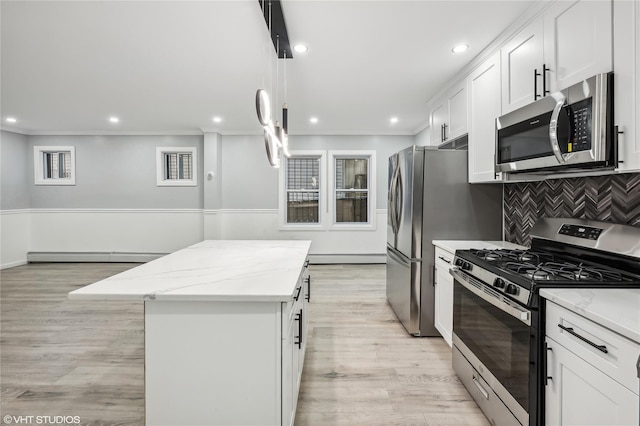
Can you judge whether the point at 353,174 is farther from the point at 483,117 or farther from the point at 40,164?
the point at 40,164

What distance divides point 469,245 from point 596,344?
1.50 m

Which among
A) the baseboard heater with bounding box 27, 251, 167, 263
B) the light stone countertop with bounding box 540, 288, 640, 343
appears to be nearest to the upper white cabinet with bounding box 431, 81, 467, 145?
the light stone countertop with bounding box 540, 288, 640, 343

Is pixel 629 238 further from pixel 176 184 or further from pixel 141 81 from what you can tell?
pixel 176 184

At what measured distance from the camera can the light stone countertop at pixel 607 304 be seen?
1.00m

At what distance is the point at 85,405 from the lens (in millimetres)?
1912

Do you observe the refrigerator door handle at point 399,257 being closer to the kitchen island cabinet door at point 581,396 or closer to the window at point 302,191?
the kitchen island cabinet door at point 581,396

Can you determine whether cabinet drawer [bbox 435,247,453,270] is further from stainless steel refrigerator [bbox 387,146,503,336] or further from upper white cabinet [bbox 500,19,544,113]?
upper white cabinet [bbox 500,19,544,113]

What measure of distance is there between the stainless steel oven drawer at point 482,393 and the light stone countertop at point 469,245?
735mm

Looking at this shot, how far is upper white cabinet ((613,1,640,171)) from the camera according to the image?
1.31 metres

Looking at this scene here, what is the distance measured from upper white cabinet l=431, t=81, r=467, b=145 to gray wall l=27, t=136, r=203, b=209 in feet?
13.9

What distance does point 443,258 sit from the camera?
2.60 meters

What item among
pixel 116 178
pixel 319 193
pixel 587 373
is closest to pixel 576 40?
pixel 587 373

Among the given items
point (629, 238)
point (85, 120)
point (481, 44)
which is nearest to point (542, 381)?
point (629, 238)

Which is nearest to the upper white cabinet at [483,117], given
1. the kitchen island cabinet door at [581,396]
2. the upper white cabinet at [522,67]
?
the upper white cabinet at [522,67]
